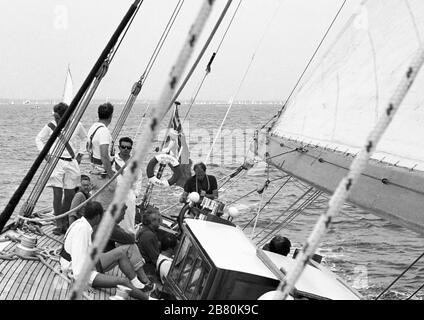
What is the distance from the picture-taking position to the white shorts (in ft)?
25.2

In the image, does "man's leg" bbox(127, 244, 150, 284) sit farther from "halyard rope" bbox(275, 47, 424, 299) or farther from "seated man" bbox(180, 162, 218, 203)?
"halyard rope" bbox(275, 47, 424, 299)

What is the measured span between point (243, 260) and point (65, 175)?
14.3 ft

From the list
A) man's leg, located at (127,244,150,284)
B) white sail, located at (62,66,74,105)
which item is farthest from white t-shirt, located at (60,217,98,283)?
white sail, located at (62,66,74,105)

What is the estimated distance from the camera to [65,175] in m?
7.80

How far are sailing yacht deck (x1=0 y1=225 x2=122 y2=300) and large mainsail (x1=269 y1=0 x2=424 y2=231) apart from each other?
248 centimetres

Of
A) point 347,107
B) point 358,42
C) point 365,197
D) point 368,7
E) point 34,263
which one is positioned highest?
point 368,7

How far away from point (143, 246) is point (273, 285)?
292cm

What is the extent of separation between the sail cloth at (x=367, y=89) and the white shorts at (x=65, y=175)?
3500mm

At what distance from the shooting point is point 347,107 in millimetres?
4703

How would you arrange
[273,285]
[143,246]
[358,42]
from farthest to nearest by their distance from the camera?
[143,246] → [358,42] → [273,285]

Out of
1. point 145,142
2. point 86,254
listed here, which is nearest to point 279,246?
point 86,254
